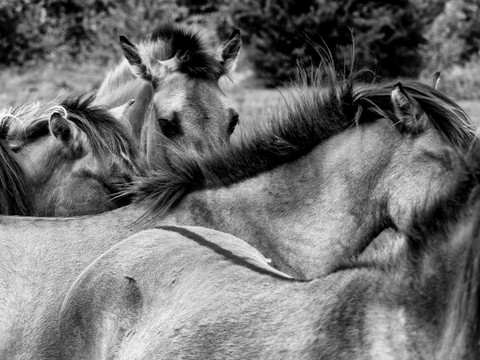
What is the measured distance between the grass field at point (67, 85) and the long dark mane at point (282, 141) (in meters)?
8.38

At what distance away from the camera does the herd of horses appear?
2.65 metres

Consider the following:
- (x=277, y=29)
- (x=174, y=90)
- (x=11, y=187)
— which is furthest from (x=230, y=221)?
(x=277, y=29)

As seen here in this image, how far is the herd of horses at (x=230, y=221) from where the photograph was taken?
265cm

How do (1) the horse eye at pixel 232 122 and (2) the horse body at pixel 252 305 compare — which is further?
(1) the horse eye at pixel 232 122

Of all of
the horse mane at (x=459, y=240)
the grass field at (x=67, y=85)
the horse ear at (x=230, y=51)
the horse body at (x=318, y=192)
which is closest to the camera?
the horse mane at (x=459, y=240)

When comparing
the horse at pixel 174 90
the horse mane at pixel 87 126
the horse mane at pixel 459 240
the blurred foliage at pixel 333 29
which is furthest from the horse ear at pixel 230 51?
the blurred foliage at pixel 333 29

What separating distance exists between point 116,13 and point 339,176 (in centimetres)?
1386

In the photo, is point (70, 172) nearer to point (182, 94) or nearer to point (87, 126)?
point (87, 126)

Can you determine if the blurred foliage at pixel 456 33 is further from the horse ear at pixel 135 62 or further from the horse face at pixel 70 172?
the horse face at pixel 70 172

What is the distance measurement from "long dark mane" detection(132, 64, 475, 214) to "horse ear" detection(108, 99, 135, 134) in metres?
1.00

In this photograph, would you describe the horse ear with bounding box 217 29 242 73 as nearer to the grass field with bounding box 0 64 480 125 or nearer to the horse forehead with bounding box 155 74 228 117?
the horse forehead with bounding box 155 74 228 117

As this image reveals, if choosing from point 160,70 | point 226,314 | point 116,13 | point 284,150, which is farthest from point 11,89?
point 226,314

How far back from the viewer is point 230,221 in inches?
179

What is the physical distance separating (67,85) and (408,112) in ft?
39.4
